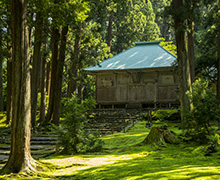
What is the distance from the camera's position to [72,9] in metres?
11.8

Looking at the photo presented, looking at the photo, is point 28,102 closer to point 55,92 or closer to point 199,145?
point 199,145

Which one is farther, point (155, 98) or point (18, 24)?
point (155, 98)

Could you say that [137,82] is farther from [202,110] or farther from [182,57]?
[202,110]

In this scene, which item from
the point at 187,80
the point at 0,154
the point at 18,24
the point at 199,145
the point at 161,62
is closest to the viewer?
the point at 18,24

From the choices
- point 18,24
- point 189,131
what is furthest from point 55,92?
point 18,24

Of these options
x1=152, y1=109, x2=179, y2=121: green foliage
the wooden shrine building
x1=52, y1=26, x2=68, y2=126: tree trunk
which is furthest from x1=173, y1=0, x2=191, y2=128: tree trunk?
the wooden shrine building

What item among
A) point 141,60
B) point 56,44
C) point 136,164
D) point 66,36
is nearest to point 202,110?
point 136,164

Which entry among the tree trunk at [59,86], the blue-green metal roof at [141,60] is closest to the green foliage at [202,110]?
the tree trunk at [59,86]

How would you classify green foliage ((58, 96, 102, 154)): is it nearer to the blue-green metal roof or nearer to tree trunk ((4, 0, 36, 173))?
tree trunk ((4, 0, 36, 173))

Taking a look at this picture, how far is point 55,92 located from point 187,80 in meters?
7.47

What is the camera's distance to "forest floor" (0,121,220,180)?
17.6 feet

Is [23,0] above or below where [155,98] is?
above

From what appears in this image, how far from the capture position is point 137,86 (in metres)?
27.6

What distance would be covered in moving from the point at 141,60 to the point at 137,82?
2274 millimetres
